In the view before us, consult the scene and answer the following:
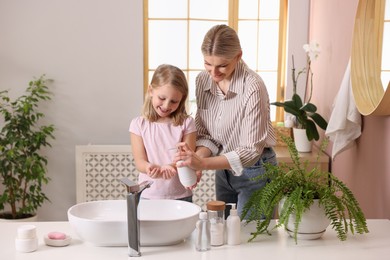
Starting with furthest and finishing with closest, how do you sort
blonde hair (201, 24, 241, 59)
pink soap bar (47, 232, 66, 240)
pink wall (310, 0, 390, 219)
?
pink wall (310, 0, 390, 219) < blonde hair (201, 24, 241, 59) < pink soap bar (47, 232, 66, 240)

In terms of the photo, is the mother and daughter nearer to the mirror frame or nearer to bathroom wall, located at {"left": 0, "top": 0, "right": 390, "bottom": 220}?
the mirror frame

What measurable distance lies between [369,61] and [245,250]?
1.05 metres

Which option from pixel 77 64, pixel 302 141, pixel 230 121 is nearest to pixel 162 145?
pixel 230 121

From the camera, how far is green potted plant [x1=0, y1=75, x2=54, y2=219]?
356cm

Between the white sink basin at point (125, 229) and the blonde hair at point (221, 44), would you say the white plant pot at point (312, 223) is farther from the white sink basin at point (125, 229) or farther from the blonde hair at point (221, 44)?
the blonde hair at point (221, 44)

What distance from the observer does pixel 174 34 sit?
3.96 meters

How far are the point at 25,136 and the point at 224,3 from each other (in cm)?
163

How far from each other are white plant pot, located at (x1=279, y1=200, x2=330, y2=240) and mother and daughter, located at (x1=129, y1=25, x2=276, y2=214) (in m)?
0.32

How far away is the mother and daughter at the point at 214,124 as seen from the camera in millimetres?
1993

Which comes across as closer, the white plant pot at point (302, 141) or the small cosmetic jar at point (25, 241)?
the small cosmetic jar at point (25, 241)

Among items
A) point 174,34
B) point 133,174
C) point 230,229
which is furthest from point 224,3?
point 230,229

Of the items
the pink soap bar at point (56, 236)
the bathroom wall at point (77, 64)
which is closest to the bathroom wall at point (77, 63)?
the bathroom wall at point (77, 64)

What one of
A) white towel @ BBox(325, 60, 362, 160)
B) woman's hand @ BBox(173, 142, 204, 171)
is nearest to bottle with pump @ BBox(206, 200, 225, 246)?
woman's hand @ BBox(173, 142, 204, 171)

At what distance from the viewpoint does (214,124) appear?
2.18 meters
